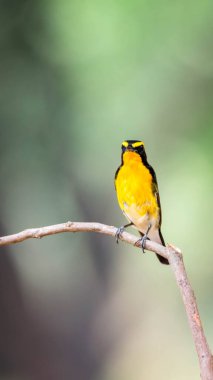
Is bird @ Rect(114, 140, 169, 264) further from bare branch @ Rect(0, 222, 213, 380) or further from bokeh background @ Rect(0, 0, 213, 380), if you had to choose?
bokeh background @ Rect(0, 0, 213, 380)

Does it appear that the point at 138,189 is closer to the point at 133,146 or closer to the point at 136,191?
the point at 136,191

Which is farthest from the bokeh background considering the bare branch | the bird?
the bare branch

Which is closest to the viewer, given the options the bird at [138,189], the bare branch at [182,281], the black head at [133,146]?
the bare branch at [182,281]

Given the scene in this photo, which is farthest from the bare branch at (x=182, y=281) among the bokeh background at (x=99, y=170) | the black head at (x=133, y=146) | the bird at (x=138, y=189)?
the bokeh background at (x=99, y=170)

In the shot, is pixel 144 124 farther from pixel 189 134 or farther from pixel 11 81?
pixel 11 81

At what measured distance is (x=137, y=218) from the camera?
13.9ft

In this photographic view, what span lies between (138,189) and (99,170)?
594cm

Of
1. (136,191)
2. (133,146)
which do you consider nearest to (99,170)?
(136,191)

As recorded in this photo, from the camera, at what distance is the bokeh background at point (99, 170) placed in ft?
31.0

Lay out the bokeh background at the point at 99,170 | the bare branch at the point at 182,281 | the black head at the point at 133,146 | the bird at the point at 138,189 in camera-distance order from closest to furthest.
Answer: the bare branch at the point at 182,281 → the black head at the point at 133,146 → the bird at the point at 138,189 → the bokeh background at the point at 99,170

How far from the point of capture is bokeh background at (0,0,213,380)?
9.46 meters

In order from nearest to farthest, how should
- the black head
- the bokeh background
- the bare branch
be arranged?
the bare branch
the black head
the bokeh background

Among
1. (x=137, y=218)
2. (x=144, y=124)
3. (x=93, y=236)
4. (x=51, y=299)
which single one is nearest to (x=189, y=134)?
→ (x=144, y=124)

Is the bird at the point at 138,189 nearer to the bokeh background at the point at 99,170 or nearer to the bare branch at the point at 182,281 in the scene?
the bare branch at the point at 182,281
